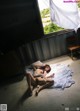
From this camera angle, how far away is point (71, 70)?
404cm

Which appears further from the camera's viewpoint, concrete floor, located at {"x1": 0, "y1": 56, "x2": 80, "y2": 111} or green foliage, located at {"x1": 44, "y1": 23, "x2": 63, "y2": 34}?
green foliage, located at {"x1": 44, "y1": 23, "x2": 63, "y2": 34}

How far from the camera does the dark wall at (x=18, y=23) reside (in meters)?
3.68

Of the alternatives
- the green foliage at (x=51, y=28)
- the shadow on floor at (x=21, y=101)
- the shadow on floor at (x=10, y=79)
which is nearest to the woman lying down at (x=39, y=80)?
the shadow on floor at (x=21, y=101)

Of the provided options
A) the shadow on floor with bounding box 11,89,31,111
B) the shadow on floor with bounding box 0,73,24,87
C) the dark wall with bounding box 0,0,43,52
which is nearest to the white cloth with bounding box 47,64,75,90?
the shadow on floor with bounding box 11,89,31,111

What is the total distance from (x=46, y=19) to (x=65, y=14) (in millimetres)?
600

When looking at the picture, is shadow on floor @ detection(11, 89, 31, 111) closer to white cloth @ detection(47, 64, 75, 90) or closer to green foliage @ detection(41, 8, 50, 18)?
white cloth @ detection(47, 64, 75, 90)

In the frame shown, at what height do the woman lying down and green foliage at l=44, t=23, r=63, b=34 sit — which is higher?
green foliage at l=44, t=23, r=63, b=34

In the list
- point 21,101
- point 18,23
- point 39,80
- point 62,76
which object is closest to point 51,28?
point 18,23

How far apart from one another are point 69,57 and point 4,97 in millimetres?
2359

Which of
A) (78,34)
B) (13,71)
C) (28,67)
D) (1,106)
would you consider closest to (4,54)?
(13,71)

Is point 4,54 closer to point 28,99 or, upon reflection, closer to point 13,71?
point 13,71

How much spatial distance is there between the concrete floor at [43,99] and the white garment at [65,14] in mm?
1420

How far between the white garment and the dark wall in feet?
1.64

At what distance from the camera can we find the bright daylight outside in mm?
4105
